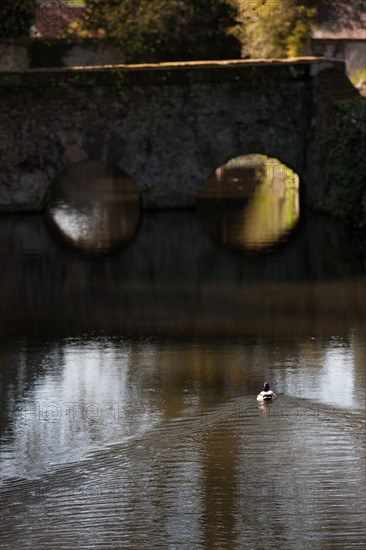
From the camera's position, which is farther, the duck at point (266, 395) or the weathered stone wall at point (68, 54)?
the weathered stone wall at point (68, 54)

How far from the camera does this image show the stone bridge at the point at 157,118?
2705cm

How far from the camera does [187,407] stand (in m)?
10.8

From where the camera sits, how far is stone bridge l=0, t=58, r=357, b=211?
27047mm

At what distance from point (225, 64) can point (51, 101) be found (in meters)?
3.64

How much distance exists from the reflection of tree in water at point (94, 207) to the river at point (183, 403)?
367cm

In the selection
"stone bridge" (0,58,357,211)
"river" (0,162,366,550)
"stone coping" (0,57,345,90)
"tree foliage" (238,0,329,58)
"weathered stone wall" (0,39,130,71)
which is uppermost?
"tree foliage" (238,0,329,58)

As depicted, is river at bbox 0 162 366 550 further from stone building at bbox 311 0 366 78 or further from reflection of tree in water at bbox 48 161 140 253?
stone building at bbox 311 0 366 78

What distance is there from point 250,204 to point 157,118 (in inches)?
144

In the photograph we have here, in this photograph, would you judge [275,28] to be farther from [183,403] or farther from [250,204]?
[183,403]

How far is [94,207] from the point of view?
99.8ft

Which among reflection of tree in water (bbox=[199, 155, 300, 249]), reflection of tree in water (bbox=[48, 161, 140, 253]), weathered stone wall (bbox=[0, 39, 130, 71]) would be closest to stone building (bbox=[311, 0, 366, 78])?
weathered stone wall (bbox=[0, 39, 130, 71])

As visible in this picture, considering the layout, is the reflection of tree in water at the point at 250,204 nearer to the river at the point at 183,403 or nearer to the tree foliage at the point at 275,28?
A: the river at the point at 183,403

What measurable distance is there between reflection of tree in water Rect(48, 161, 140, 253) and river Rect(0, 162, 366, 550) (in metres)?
3.67

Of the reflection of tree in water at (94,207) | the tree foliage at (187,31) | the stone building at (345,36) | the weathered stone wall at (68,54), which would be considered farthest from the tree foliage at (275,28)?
the stone building at (345,36)
